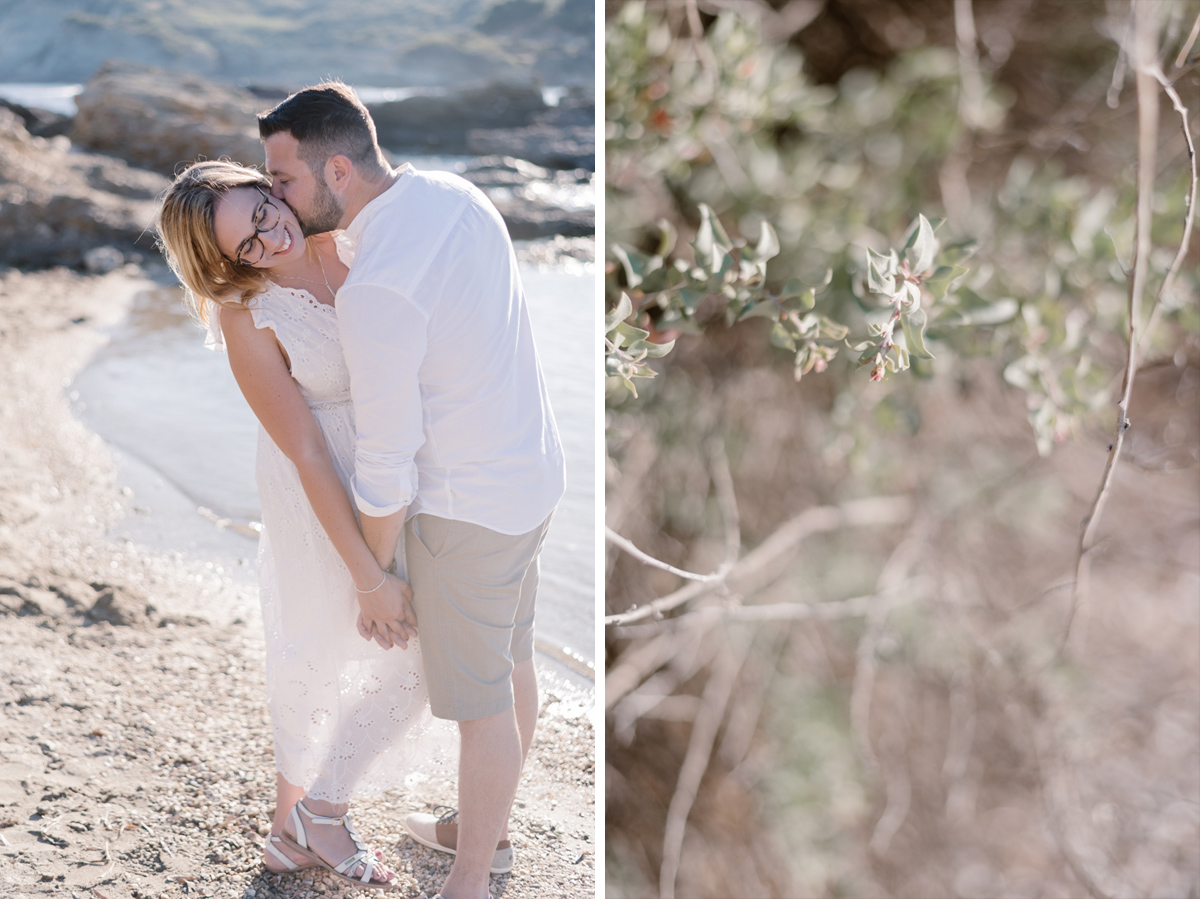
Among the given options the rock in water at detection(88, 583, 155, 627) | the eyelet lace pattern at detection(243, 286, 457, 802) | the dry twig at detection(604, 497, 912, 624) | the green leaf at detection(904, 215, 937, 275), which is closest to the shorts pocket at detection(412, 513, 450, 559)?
the eyelet lace pattern at detection(243, 286, 457, 802)

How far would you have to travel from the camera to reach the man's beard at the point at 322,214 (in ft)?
3.22

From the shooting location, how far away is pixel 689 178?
1637 millimetres

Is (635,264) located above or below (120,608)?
above

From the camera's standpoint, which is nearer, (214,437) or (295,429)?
(295,429)

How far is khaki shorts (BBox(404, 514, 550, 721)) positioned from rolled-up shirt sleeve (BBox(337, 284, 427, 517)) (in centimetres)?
12

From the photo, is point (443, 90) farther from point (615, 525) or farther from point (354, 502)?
point (354, 502)

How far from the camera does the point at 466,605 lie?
3.51 feet

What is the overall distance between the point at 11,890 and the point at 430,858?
608 mm

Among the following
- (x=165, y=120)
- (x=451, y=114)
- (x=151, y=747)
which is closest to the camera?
(x=151, y=747)

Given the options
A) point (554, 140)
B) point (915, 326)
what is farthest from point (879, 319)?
point (554, 140)

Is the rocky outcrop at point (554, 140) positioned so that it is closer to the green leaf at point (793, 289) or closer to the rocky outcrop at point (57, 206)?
the rocky outcrop at point (57, 206)

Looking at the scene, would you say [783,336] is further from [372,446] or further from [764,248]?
[372,446]

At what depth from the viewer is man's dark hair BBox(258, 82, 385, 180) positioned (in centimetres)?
95

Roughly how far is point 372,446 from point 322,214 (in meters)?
0.30
